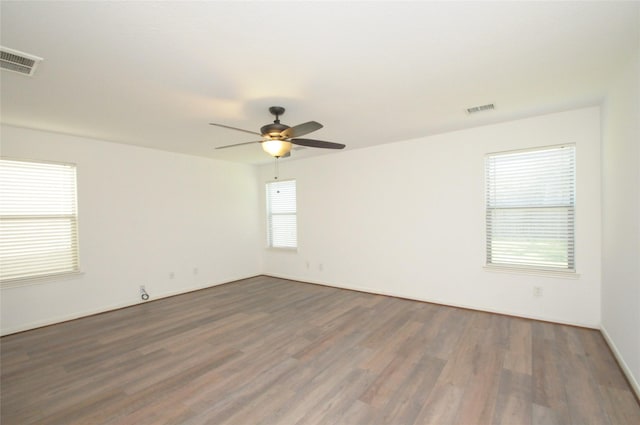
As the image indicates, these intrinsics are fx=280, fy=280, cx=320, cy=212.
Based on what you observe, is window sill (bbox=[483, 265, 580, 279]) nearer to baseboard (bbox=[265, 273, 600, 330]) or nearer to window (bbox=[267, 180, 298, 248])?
baseboard (bbox=[265, 273, 600, 330])

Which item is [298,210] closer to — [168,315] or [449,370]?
[168,315]

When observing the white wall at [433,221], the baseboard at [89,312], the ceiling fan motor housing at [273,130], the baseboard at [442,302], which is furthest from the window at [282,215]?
the ceiling fan motor housing at [273,130]

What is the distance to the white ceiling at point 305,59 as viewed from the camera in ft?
5.43

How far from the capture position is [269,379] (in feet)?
7.90

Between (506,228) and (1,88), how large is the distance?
569 centimetres

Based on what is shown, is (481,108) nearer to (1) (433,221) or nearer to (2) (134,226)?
(1) (433,221)

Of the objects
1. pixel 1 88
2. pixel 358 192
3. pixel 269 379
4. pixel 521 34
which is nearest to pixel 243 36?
pixel 521 34

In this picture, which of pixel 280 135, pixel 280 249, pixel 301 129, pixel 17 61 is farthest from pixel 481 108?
pixel 280 249

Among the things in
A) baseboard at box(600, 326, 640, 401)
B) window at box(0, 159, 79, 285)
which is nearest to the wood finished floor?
baseboard at box(600, 326, 640, 401)

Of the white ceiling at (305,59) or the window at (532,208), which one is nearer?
the white ceiling at (305,59)

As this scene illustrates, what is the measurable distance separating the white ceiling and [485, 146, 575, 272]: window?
615 millimetres

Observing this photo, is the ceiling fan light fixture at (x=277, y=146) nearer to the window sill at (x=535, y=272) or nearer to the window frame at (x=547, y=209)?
the window frame at (x=547, y=209)

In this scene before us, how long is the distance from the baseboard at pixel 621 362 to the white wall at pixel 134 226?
5813mm

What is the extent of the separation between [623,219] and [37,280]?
6557 mm
